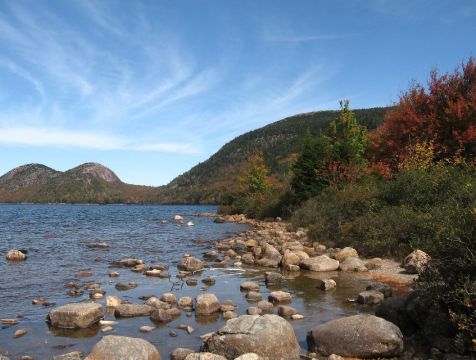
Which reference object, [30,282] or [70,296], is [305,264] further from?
[30,282]

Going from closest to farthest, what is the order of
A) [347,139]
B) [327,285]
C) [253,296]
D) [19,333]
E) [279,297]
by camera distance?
[19,333], [279,297], [253,296], [327,285], [347,139]

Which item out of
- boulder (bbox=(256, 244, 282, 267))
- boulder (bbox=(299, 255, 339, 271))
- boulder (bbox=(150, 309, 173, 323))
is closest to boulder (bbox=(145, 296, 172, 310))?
boulder (bbox=(150, 309, 173, 323))

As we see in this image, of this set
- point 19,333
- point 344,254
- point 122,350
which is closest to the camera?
point 122,350

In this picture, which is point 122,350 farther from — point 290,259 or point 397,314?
point 290,259

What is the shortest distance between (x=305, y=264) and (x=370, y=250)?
3.58m

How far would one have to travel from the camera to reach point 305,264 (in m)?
17.5

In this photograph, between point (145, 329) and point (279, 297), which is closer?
point (145, 329)

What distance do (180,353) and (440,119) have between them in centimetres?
2541

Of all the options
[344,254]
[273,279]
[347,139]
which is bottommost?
[273,279]

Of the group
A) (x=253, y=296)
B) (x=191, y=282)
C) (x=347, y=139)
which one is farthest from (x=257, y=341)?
(x=347, y=139)

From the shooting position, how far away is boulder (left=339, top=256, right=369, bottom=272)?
54.7ft

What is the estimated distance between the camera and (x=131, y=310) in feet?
35.8

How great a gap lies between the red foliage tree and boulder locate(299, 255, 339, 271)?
12456mm

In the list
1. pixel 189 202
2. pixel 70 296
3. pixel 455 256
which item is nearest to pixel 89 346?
pixel 70 296
